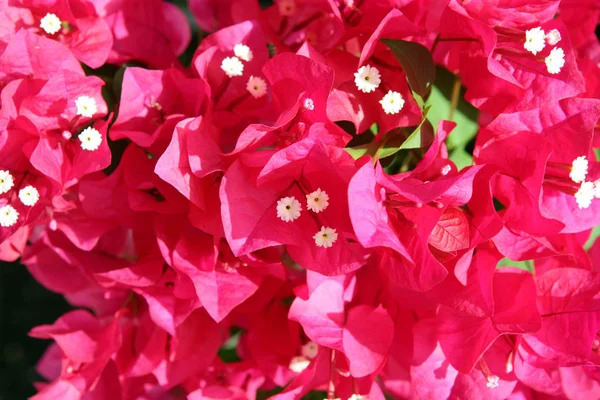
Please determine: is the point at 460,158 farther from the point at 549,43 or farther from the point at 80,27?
the point at 80,27

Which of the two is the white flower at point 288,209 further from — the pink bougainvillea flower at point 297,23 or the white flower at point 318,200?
the pink bougainvillea flower at point 297,23

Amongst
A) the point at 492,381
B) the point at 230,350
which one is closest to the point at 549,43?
the point at 492,381

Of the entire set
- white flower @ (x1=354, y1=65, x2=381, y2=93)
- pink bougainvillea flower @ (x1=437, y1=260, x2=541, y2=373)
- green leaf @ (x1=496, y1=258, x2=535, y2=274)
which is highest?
white flower @ (x1=354, y1=65, x2=381, y2=93)

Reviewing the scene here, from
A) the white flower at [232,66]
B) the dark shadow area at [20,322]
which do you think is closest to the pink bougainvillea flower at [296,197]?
the white flower at [232,66]

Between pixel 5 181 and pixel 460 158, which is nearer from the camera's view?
pixel 5 181

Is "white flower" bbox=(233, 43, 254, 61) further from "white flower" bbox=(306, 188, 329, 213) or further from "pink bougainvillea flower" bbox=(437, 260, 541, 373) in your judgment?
"pink bougainvillea flower" bbox=(437, 260, 541, 373)

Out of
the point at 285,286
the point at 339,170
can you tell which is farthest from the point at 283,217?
the point at 285,286

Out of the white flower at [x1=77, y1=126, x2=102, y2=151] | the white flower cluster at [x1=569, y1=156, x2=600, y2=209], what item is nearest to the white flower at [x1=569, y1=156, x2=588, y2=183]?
the white flower cluster at [x1=569, y1=156, x2=600, y2=209]
